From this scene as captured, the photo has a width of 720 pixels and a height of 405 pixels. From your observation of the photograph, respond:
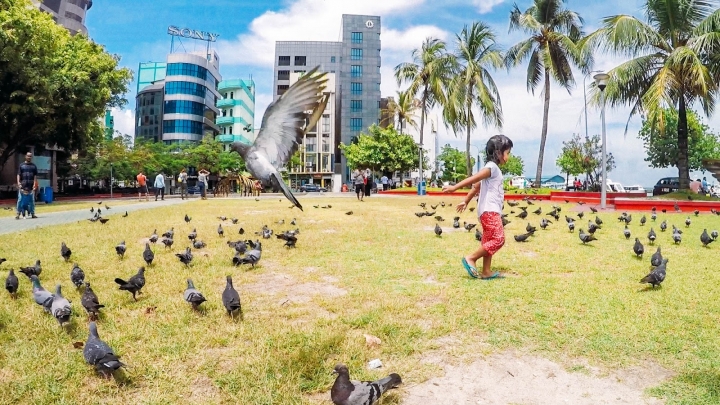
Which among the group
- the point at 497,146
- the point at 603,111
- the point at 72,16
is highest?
the point at 72,16

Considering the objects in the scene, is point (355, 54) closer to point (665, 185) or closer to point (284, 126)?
point (665, 185)

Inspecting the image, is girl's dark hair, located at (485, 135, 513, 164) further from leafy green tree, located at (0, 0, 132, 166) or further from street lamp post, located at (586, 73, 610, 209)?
leafy green tree, located at (0, 0, 132, 166)

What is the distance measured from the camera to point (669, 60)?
17.1m

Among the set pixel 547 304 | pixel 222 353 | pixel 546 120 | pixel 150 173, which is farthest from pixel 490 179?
pixel 150 173

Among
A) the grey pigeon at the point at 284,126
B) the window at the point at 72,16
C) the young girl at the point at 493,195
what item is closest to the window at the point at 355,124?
the window at the point at 72,16

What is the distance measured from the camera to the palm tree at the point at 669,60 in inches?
657

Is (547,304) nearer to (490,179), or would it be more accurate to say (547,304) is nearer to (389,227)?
(490,179)

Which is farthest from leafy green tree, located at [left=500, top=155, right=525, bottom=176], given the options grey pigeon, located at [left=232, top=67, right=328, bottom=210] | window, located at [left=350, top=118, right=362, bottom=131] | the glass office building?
grey pigeon, located at [left=232, top=67, right=328, bottom=210]

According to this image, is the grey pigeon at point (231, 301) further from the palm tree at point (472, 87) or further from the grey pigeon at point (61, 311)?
the palm tree at point (472, 87)

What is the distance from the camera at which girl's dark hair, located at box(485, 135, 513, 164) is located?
5.37 m

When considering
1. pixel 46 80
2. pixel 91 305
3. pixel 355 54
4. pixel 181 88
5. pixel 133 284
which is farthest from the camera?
pixel 355 54

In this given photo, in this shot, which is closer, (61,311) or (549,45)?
(61,311)

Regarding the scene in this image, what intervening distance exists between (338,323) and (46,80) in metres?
25.5

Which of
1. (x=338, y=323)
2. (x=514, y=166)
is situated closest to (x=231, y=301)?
(x=338, y=323)
